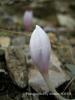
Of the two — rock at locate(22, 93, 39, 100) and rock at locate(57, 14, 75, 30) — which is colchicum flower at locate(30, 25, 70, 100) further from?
rock at locate(57, 14, 75, 30)

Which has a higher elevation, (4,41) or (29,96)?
(29,96)

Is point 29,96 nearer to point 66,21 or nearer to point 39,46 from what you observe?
point 39,46

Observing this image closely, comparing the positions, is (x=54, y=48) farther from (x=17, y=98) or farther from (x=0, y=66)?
(x=17, y=98)

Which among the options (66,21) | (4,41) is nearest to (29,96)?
(4,41)

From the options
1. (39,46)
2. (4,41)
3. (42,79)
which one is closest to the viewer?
(39,46)

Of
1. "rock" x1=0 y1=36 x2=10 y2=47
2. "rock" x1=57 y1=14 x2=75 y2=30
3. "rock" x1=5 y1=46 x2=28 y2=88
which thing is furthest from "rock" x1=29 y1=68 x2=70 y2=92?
"rock" x1=57 y1=14 x2=75 y2=30

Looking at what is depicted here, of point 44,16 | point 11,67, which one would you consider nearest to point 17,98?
point 11,67
